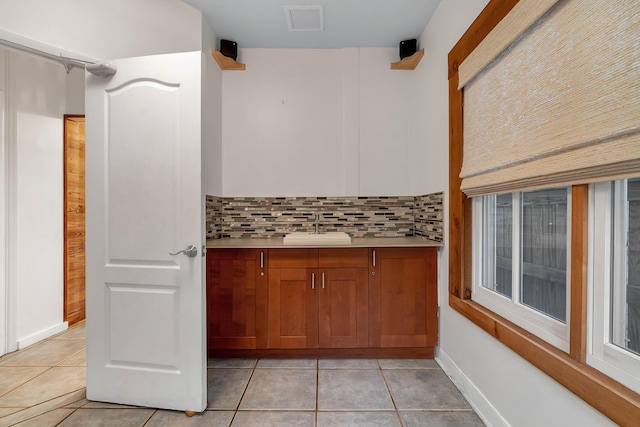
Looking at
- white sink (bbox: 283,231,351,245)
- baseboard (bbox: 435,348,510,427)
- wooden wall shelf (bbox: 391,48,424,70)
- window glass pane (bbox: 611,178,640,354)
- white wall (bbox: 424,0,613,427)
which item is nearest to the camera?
window glass pane (bbox: 611,178,640,354)

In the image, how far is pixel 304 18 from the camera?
8.11 ft

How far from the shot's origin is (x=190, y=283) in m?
1.76

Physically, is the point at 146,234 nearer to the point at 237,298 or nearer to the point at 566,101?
the point at 237,298

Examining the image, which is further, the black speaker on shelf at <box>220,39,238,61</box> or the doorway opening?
the doorway opening

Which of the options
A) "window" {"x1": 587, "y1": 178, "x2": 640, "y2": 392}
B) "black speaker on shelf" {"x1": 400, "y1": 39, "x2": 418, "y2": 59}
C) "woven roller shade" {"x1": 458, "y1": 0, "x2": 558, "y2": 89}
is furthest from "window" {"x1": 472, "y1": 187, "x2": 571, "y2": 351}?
"black speaker on shelf" {"x1": 400, "y1": 39, "x2": 418, "y2": 59}

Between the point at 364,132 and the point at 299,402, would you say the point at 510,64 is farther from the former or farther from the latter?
the point at 299,402

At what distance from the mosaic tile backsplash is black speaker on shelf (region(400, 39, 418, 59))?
1.27 metres

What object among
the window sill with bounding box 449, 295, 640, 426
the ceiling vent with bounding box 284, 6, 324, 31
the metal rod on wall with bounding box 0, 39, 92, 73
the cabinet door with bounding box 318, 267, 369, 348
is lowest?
the cabinet door with bounding box 318, 267, 369, 348

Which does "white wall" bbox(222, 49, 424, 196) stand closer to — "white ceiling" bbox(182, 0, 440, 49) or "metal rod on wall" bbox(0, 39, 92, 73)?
"white ceiling" bbox(182, 0, 440, 49)

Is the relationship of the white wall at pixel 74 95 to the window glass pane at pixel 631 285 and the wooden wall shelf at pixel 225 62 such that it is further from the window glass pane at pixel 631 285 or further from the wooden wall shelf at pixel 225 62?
the window glass pane at pixel 631 285

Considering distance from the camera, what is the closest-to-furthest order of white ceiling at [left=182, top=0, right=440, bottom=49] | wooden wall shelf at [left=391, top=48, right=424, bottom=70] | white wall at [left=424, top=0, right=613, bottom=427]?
1. white wall at [left=424, top=0, right=613, bottom=427]
2. white ceiling at [left=182, top=0, right=440, bottom=49]
3. wooden wall shelf at [left=391, top=48, right=424, bottom=70]

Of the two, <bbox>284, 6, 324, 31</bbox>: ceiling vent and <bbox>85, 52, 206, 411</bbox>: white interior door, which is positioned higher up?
<bbox>284, 6, 324, 31</bbox>: ceiling vent

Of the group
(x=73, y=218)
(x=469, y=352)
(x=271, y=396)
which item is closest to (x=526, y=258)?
(x=469, y=352)

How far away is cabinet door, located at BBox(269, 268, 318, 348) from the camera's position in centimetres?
238
